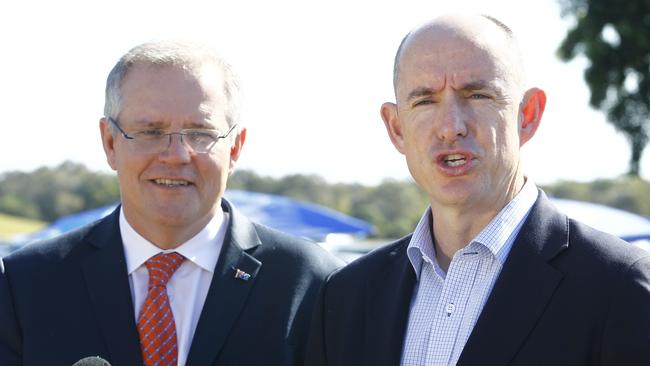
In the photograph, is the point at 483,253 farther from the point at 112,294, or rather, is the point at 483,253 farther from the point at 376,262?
the point at 112,294

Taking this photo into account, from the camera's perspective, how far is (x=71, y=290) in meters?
3.54

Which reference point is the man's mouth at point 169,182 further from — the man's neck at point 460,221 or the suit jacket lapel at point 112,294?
the man's neck at point 460,221

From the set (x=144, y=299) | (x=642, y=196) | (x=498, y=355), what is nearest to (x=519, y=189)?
(x=498, y=355)

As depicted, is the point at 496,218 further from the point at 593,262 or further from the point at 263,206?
the point at 263,206

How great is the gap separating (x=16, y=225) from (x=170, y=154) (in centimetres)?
4051

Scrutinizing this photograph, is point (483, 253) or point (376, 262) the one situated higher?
point (483, 253)

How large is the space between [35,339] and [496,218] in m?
1.84

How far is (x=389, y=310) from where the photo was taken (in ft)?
9.75

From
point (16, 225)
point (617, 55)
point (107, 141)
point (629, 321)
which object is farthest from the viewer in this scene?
point (16, 225)

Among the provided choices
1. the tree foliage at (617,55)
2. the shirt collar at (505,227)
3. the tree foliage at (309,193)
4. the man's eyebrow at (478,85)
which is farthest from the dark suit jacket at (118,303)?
the tree foliage at (309,193)

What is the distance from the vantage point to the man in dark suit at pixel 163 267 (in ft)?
11.1

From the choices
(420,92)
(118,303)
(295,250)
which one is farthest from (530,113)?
(118,303)

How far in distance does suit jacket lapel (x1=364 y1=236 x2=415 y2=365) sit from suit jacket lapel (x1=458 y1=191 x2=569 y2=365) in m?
0.29

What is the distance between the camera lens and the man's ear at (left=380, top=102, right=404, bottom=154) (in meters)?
3.11
